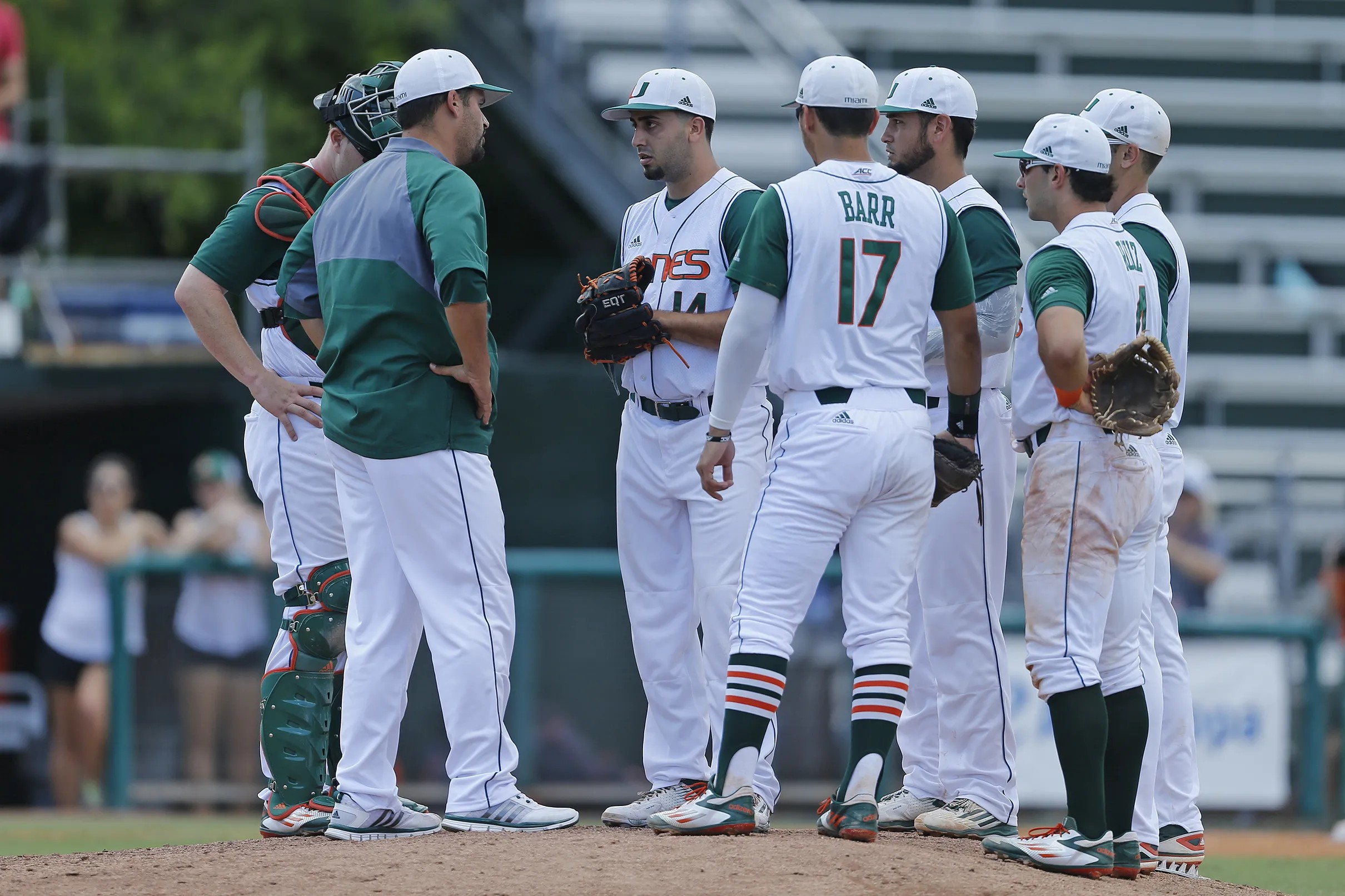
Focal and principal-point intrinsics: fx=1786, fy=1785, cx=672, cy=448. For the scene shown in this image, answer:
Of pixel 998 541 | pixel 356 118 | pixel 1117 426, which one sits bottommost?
pixel 998 541

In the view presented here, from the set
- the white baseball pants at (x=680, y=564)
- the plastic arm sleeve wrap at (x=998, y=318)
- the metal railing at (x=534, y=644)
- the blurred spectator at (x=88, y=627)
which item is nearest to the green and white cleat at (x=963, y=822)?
the white baseball pants at (x=680, y=564)

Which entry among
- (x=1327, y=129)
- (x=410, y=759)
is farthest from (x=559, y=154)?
(x=1327, y=129)

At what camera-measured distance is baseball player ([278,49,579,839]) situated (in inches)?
216

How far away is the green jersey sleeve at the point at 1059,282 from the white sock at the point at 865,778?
1458 mm

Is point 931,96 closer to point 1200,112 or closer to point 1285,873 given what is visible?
point 1285,873

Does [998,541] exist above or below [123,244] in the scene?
below

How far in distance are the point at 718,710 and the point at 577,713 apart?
4741 millimetres

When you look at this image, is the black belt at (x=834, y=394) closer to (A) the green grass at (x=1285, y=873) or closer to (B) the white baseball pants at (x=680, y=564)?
(B) the white baseball pants at (x=680, y=564)

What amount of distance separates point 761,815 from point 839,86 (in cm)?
228

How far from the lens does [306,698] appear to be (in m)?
5.93

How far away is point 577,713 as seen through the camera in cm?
1062

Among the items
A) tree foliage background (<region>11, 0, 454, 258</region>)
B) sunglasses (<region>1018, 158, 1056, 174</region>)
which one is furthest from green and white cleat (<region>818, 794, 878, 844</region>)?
tree foliage background (<region>11, 0, 454, 258</region>)

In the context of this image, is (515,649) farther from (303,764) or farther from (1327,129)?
(1327,129)

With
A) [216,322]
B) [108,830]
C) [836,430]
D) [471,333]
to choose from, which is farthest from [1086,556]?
[108,830]
